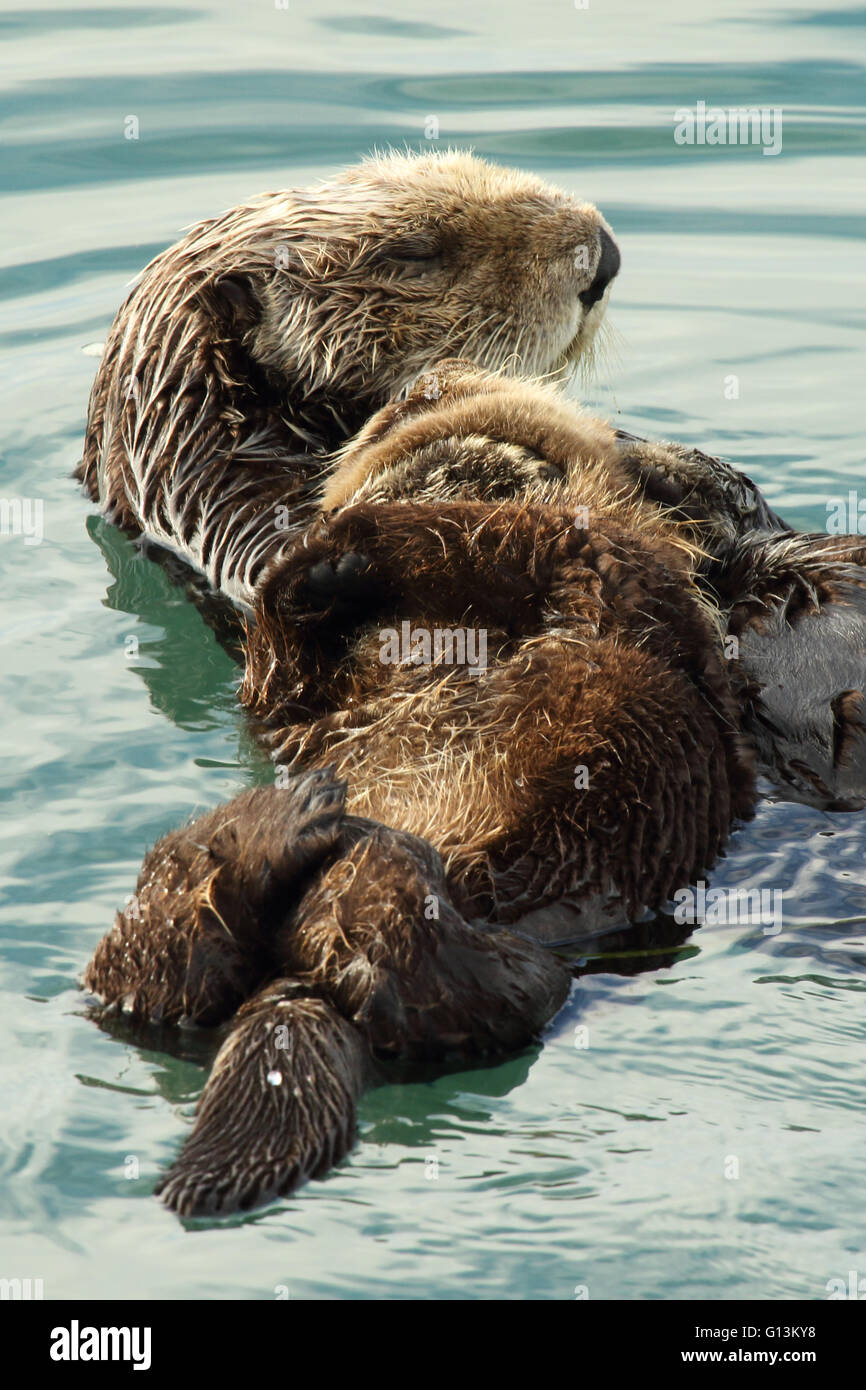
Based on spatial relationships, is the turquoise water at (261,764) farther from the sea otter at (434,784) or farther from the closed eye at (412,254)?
the closed eye at (412,254)

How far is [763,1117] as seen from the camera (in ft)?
8.23

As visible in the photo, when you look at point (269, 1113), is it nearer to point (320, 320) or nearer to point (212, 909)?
point (212, 909)

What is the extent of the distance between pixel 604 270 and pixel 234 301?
94cm

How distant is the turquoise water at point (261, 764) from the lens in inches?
88.4

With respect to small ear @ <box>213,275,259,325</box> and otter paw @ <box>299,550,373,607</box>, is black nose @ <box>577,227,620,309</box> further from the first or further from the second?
otter paw @ <box>299,550,373,607</box>

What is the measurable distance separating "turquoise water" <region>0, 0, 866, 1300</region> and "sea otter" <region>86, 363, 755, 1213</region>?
111 mm

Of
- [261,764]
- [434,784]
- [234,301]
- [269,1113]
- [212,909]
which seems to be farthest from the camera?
[234,301]

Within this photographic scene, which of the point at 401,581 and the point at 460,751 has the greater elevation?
the point at 401,581

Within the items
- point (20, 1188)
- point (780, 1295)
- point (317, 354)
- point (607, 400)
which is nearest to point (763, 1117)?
point (780, 1295)

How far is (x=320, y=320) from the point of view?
4.09 metres

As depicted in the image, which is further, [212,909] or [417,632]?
[417,632]

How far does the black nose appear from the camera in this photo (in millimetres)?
4137

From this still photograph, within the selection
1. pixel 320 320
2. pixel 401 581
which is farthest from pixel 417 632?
pixel 320 320

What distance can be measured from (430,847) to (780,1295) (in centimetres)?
89
